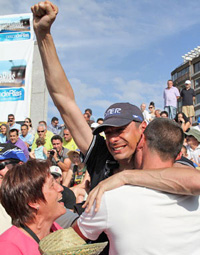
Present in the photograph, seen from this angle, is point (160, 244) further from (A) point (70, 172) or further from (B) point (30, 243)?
(A) point (70, 172)

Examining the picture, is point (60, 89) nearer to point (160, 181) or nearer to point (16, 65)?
point (160, 181)

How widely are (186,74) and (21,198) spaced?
74238mm

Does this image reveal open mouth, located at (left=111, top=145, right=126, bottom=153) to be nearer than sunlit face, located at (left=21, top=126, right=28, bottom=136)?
Yes

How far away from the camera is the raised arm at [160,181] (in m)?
1.53

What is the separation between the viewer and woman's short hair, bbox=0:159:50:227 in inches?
83.2

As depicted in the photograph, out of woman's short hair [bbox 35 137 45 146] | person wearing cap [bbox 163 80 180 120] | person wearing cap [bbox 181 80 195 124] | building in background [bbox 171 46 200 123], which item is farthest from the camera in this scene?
building in background [bbox 171 46 200 123]

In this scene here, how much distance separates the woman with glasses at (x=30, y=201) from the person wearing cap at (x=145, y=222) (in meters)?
0.61

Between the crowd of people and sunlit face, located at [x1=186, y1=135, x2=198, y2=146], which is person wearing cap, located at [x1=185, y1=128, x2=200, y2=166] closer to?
sunlit face, located at [x1=186, y1=135, x2=198, y2=146]

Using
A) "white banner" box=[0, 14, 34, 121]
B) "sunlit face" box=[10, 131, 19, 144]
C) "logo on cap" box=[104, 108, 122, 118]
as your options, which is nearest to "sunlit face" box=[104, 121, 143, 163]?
"logo on cap" box=[104, 108, 122, 118]

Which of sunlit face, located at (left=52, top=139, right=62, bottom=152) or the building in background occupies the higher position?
the building in background

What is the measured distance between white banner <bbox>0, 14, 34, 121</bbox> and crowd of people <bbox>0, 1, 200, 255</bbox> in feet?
31.3

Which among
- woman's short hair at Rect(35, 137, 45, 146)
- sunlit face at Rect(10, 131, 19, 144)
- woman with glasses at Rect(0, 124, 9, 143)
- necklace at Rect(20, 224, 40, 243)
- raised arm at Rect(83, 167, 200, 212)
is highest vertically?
woman with glasses at Rect(0, 124, 9, 143)

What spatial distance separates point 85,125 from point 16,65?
1127cm

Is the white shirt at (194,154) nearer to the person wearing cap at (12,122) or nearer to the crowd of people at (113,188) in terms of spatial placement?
the crowd of people at (113,188)
